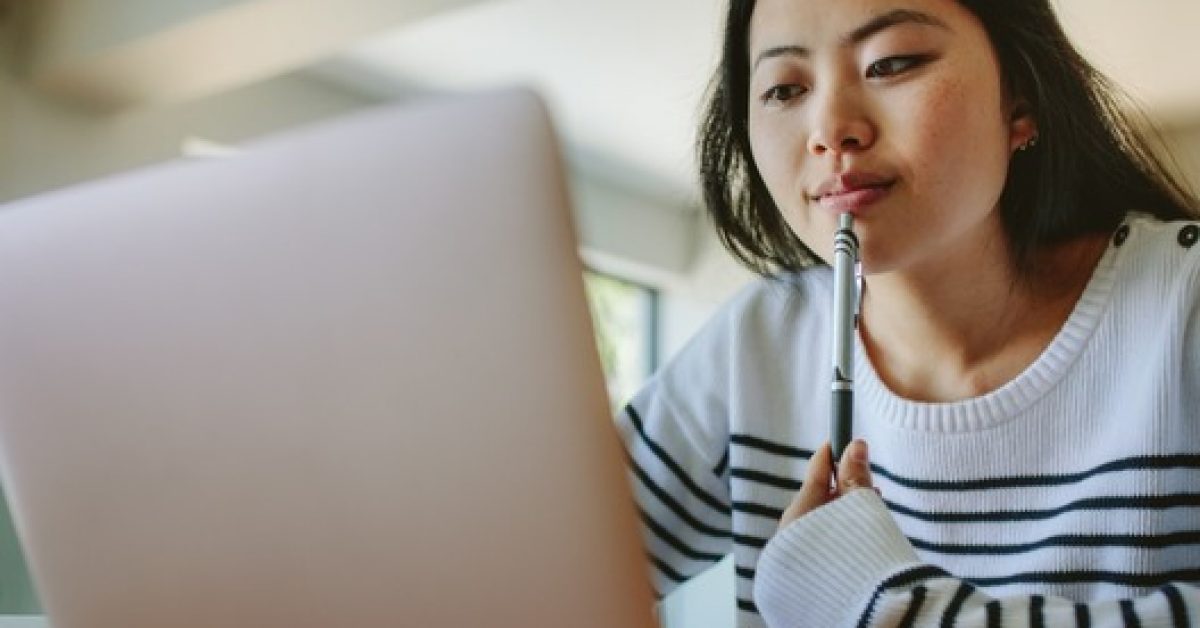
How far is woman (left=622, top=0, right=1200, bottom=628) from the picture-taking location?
79 cm

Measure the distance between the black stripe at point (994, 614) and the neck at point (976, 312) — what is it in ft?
0.92

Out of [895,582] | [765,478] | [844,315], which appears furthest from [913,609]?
[765,478]

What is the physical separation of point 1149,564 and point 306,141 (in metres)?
0.56

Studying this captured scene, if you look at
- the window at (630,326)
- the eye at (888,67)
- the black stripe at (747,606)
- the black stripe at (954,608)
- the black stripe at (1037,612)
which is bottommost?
the window at (630,326)

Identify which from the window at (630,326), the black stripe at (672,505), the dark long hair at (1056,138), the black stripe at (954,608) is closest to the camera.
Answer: the black stripe at (954,608)

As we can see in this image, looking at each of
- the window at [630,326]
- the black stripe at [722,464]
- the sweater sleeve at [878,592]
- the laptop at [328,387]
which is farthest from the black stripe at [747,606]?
the window at [630,326]

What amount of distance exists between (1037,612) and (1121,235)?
0.37m

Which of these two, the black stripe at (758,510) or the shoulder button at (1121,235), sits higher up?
the shoulder button at (1121,235)

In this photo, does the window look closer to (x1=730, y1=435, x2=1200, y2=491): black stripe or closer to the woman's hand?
(x1=730, y1=435, x2=1200, y2=491): black stripe

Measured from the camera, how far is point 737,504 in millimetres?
939

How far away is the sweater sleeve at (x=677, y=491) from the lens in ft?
3.20

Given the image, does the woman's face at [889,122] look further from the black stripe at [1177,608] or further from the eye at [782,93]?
the black stripe at [1177,608]

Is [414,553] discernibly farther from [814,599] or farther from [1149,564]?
[1149,564]

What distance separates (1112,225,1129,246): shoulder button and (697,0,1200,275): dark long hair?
1cm
